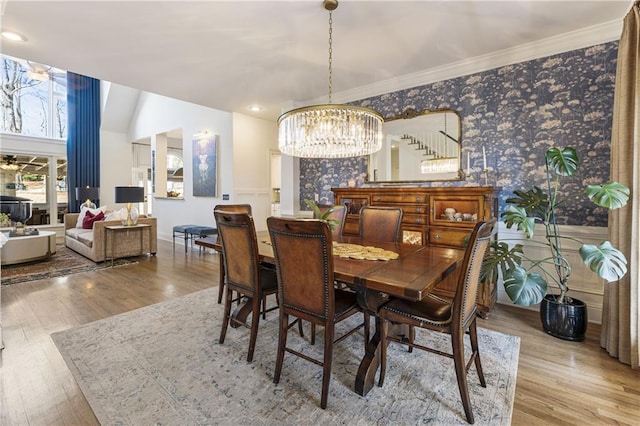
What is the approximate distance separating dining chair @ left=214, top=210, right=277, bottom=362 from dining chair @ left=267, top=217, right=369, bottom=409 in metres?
0.29

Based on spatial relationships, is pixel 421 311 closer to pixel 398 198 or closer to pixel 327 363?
pixel 327 363

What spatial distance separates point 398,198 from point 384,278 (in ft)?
6.56

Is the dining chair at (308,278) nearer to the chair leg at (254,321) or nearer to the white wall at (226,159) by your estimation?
the chair leg at (254,321)

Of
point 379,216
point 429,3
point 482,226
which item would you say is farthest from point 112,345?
point 429,3

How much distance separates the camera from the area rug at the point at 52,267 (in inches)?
162

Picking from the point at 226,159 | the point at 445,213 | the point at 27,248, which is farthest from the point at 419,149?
the point at 27,248

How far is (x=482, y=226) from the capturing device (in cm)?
151

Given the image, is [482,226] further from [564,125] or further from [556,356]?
[564,125]

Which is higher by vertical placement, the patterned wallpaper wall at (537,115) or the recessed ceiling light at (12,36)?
the recessed ceiling light at (12,36)

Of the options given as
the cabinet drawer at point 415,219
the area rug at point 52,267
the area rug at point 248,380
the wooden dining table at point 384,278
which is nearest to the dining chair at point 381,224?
the cabinet drawer at point 415,219

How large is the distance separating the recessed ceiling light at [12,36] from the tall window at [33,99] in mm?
4733

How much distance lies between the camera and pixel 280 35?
2.88m

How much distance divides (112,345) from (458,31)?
13.3 feet

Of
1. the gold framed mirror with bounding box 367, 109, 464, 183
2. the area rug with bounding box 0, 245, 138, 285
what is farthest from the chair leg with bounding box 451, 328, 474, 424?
the area rug with bounding box 0, 245, 138, 285
